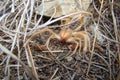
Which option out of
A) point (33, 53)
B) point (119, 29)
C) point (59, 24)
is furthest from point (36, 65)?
point (119, 29)

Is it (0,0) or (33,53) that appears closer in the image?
(33,53)

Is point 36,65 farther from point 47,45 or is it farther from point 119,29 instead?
point 119,29

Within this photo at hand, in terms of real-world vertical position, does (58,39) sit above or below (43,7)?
below

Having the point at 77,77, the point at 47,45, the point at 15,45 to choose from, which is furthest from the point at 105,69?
the point at 15,45

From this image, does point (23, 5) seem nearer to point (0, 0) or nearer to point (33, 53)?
point (0, 0)

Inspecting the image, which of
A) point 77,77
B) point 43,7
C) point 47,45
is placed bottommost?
point 77,77

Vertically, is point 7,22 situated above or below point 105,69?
above
